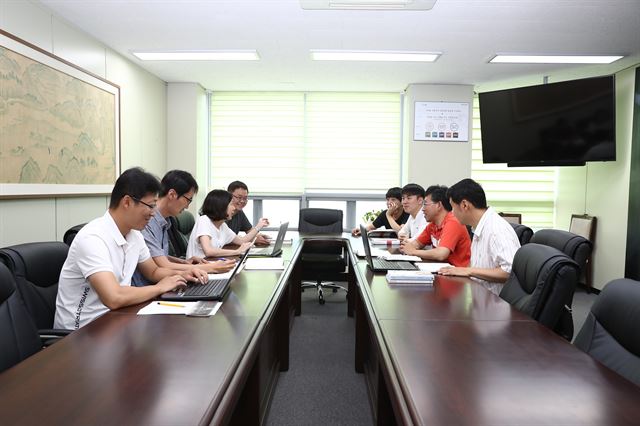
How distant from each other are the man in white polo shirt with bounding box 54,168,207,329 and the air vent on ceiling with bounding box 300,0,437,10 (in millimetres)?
1889

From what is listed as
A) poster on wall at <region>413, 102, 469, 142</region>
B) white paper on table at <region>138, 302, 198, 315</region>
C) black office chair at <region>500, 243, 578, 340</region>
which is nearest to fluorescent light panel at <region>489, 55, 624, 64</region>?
poster on wall at <region>413, 102, 469, 142</region>

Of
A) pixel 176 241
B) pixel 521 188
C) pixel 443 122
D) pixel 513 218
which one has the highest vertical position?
pixel 443 122

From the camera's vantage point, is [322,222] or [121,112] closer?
[121,112]

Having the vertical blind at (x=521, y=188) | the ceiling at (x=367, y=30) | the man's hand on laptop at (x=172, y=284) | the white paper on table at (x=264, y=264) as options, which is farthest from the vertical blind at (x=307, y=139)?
the man's hand on laptop at (x=172, y=284)

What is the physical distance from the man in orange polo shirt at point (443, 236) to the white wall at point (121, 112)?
9.32ft

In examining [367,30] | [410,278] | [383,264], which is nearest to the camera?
[410,278]

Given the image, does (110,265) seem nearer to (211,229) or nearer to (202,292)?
(202,292)

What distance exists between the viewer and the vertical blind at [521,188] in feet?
19.9

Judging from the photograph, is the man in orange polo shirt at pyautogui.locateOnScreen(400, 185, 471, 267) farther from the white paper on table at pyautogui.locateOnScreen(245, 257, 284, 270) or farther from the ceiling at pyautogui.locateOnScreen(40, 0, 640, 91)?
the ceiling at pyautogui.locateOnScreen(40, 0, 640, 91)

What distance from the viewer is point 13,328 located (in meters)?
1.49

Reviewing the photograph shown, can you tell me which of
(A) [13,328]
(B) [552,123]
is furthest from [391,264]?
(B) [552,123]

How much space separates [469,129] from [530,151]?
105cm

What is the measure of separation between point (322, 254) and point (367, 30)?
2444 millimetres

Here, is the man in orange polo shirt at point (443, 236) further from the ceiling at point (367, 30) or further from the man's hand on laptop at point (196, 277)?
the man's hand on laptop at point (196, 277)
